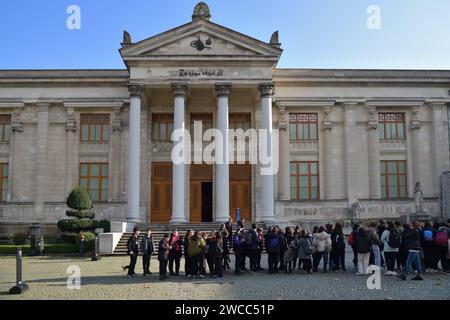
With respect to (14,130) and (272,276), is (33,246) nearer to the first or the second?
(14,130)

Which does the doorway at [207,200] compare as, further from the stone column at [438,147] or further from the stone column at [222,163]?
the stone column at [438,147]

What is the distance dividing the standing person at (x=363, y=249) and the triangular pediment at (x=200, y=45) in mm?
16559

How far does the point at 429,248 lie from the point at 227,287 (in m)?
7.67

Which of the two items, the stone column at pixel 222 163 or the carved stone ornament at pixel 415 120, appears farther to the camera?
the carved stone ornament at pixel 415 120

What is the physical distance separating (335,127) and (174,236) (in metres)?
20.1

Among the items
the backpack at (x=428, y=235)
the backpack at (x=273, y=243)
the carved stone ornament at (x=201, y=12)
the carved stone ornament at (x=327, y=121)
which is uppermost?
the carved stone ornament at (x=201, y=12)

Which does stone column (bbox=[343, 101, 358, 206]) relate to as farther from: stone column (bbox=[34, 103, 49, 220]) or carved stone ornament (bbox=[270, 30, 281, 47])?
stone column (bbox=[34, 103, 49, 220])

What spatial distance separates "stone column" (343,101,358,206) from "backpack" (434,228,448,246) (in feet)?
54.1

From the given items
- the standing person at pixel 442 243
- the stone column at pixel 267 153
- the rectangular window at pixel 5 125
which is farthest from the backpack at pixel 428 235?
the rectangular window at pixel 5 125

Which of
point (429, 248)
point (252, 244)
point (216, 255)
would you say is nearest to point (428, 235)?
point (429, 248)

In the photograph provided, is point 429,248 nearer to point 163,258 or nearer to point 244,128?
point 163,258

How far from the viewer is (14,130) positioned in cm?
3397

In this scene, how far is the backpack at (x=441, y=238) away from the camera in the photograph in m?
17.0
